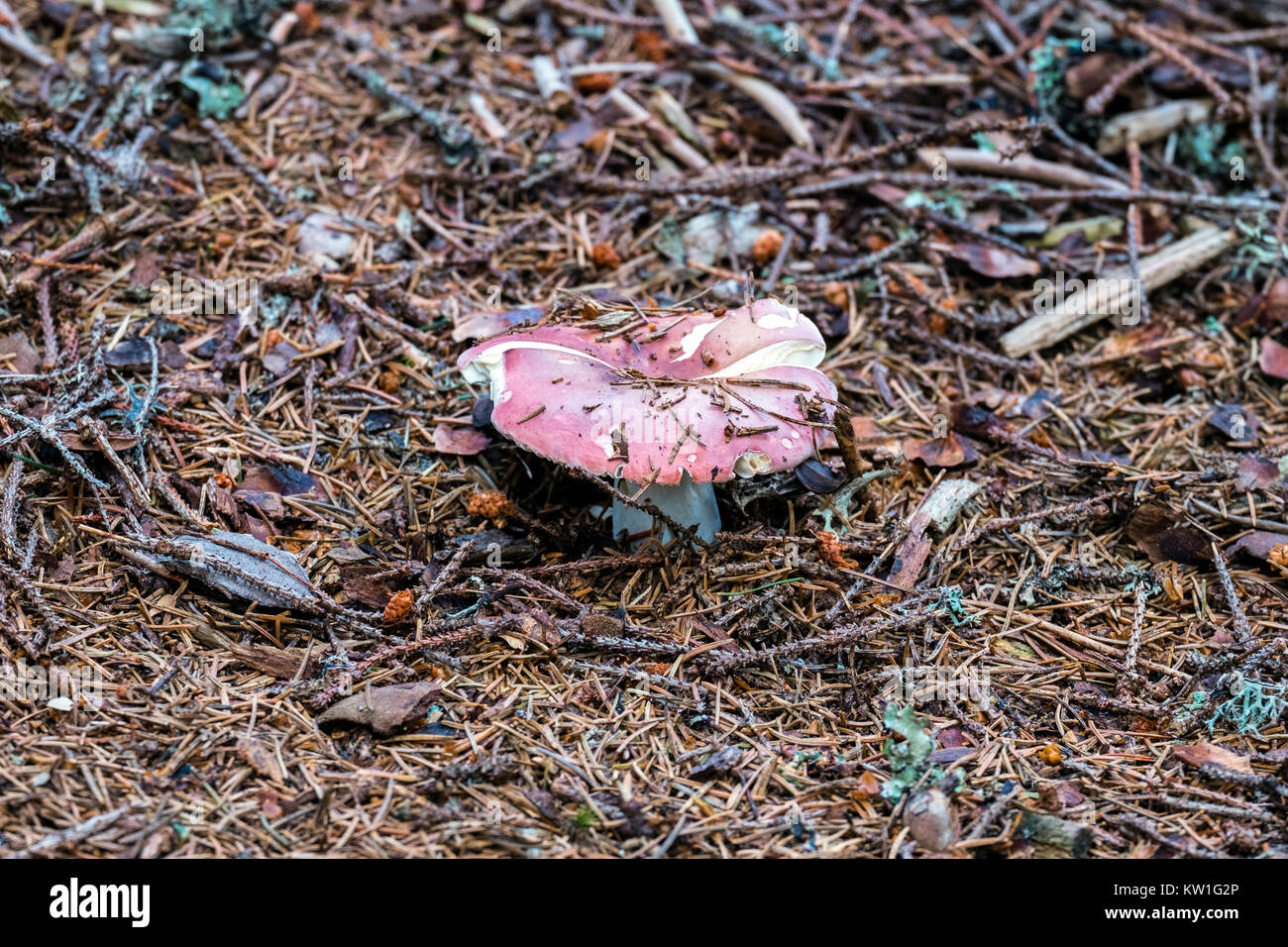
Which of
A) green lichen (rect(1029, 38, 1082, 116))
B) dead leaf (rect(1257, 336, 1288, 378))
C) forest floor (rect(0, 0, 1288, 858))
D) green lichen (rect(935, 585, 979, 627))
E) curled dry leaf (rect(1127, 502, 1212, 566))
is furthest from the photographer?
green lichen (rect(1029, 38, 1082, 116))

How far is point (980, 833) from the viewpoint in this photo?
2.60 metres

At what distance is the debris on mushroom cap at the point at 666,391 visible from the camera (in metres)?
2.83

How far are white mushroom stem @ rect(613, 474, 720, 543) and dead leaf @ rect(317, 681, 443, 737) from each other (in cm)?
88

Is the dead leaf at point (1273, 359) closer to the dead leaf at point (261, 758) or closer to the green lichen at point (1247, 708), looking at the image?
the green lichen at point (1247, 708)

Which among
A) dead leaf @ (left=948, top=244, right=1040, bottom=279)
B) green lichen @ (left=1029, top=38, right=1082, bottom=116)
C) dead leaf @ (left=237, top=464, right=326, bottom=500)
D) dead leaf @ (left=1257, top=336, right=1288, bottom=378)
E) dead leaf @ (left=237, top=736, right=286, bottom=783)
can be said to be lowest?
dead leaf @ (left=237, top=736, right=286, bottom=783)

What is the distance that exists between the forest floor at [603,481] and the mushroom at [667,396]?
1.32ft

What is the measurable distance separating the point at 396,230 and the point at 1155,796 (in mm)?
3428

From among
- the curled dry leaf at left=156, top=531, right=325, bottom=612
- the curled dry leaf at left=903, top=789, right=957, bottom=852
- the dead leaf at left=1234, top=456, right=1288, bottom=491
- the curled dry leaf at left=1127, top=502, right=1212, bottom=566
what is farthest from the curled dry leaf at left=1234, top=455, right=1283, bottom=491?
the curled dry leaf at left=156, top=531, right=325, bottom=612

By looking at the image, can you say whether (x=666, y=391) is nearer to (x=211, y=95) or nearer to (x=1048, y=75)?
(x=211, y=95)

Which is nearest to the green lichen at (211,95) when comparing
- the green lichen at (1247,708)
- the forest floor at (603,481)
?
the forest floor at (603,481)

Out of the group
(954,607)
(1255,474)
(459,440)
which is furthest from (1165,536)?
(459,440)

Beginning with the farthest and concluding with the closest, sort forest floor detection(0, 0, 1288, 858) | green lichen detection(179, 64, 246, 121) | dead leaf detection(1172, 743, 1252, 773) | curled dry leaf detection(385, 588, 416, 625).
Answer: green lichen detection(179, 64, 246, 121)
curled dry leaf detection(385, 588, 416, 625)
dead leaf detection(1172, 743, 1252, 773)
forest floor detection(0, 0, 1288, 858)

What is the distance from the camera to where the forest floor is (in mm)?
2689

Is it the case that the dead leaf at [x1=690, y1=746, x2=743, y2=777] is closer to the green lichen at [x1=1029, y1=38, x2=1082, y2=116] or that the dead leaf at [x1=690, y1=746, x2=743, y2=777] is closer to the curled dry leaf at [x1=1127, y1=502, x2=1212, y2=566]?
the curled dry leaf at [x1=1127, y1=502, x2=1212, y2=566]
